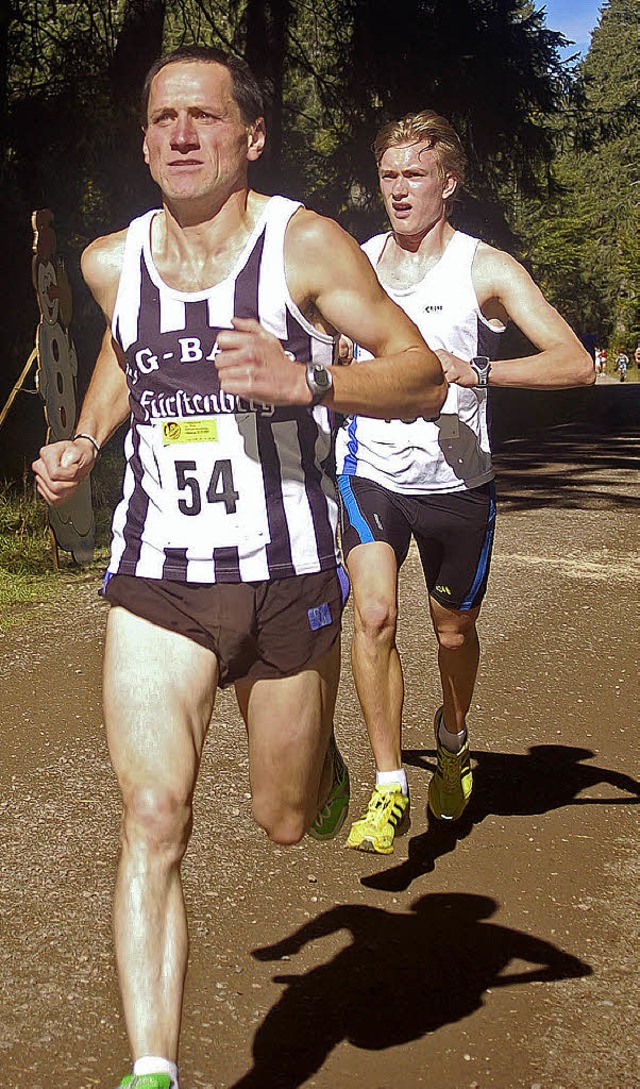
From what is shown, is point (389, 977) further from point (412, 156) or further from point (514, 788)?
point (412, 156)

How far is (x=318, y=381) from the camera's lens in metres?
2.92

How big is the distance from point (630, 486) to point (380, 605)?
12.1m

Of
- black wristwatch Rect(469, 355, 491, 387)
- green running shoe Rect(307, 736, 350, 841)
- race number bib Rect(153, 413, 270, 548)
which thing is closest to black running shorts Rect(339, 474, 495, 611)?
black wristwatch Rect(469, 355, 491, 387)

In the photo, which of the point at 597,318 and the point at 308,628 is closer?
the point at 308,628

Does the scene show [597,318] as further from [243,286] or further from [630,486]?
[243,286]

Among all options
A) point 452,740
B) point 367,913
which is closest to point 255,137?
point 367,913

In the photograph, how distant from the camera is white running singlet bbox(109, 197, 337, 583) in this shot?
10.3ft

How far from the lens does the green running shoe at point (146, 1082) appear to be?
8.55 feet

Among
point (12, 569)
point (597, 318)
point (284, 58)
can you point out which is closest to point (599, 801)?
point (12, 569)

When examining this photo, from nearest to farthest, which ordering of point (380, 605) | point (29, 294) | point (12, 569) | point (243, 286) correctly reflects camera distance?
point (243, 286), point (380, 605), point (12, 569), point (29, 294)

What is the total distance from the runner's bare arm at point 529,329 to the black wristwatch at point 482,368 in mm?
46

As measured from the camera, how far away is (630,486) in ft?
53.3

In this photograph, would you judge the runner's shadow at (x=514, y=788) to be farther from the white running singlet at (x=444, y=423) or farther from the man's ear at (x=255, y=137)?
the man's ear at (x=255, y=137)

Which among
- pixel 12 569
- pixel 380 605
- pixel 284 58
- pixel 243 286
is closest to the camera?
pixel 243 286
